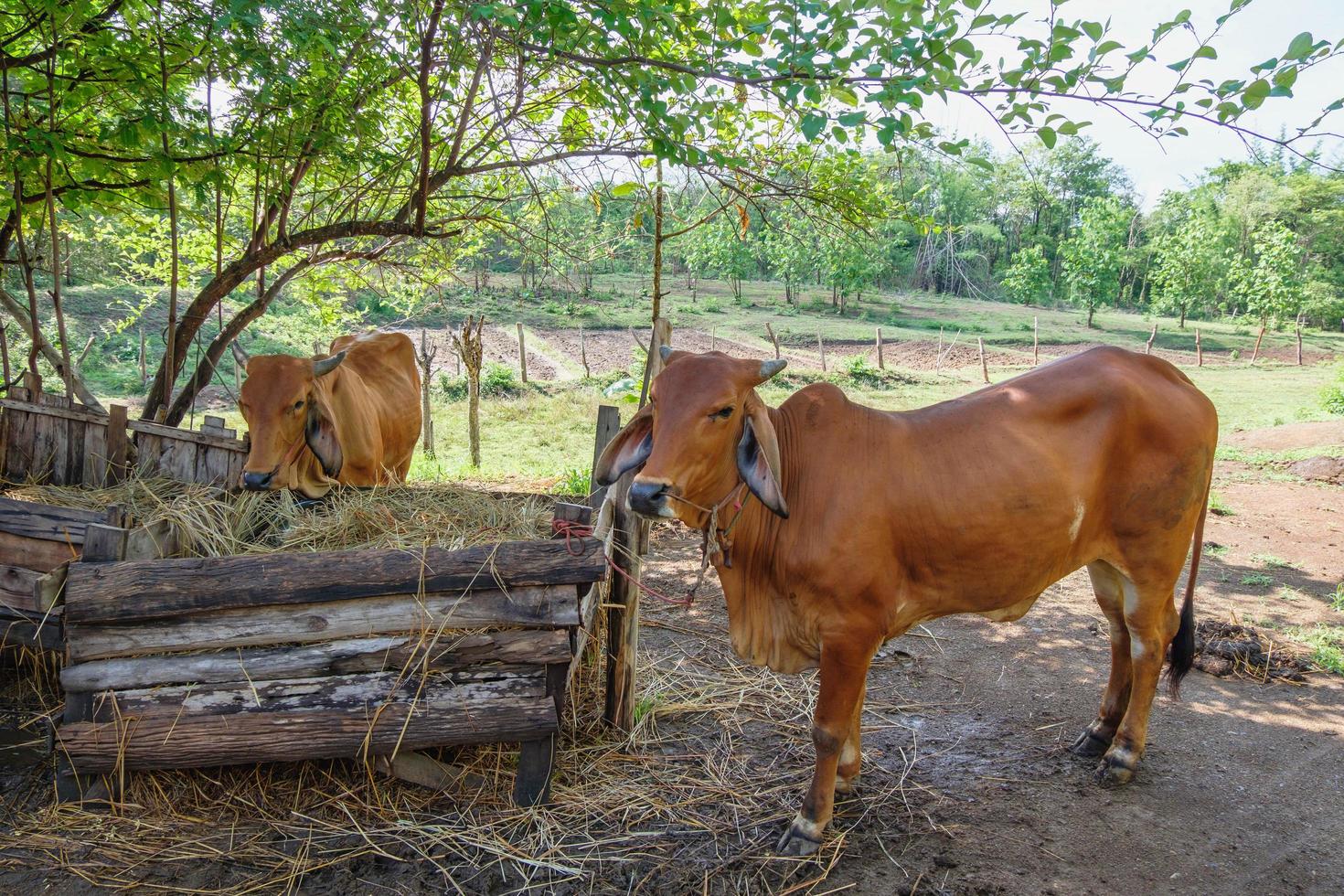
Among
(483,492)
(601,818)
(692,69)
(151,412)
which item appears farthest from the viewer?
(151,412)

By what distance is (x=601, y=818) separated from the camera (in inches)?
147

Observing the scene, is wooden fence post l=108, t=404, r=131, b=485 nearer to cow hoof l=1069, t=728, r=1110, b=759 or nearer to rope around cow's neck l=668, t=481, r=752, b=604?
rope around cow's neck l=668, t=481, r=752, b=604

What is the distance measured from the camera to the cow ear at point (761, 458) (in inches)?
132

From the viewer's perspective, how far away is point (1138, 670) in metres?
4.25

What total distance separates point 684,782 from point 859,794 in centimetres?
83

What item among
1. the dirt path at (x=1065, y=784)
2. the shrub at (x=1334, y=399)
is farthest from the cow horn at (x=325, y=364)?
the shrub at (x=1334, y=399)

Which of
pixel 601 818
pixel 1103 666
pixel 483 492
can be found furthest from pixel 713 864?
pixel 1103 666

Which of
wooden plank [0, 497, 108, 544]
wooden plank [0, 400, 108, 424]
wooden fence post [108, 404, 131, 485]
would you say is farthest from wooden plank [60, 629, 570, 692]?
wooden plank [0, 400, 108, 424]

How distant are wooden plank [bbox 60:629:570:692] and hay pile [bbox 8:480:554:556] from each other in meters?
0.45

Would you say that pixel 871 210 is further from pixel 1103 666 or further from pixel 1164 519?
pixel 1103 666

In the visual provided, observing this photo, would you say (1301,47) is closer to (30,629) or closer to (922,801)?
(922,801)

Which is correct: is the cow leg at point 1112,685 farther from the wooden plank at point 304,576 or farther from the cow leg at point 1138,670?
the wooden plank at point 304,576

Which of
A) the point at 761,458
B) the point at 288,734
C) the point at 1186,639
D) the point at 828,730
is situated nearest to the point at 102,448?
the point at 288,734

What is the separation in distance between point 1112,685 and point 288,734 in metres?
4.05
